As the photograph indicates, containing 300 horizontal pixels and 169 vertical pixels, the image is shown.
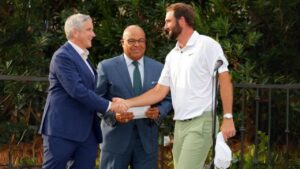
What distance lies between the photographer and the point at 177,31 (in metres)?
5.63

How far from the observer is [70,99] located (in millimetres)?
5840

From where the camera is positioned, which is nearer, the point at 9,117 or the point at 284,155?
the point at 284,155

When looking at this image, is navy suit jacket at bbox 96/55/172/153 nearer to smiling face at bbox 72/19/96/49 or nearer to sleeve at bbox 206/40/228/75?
smiling face at bbox 72/19/96/49

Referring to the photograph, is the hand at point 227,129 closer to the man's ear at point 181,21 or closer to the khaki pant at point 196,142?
the khaki pant at point 196,142

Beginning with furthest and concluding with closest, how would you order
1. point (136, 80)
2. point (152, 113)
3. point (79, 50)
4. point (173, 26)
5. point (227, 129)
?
point (136, 80) → point (152, 113) → point (79, 50) → point (173, 26) → point (227, 129)

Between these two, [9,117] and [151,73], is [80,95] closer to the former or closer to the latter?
[151,73]

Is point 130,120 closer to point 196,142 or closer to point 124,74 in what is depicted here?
point 124,74

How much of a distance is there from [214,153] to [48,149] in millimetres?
1326

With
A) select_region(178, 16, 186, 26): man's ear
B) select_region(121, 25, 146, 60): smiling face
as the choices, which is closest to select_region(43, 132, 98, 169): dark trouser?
select_region(121, 25, 146, 60): smiling face

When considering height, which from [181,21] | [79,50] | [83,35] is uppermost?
[181,21]

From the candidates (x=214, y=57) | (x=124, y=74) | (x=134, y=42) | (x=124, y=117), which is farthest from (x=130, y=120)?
(x=214, y=57)

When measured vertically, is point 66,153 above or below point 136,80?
below

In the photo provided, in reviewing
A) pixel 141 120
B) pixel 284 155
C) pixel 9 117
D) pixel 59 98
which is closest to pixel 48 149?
pixel 59 98

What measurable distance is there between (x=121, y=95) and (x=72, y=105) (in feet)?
1.55
